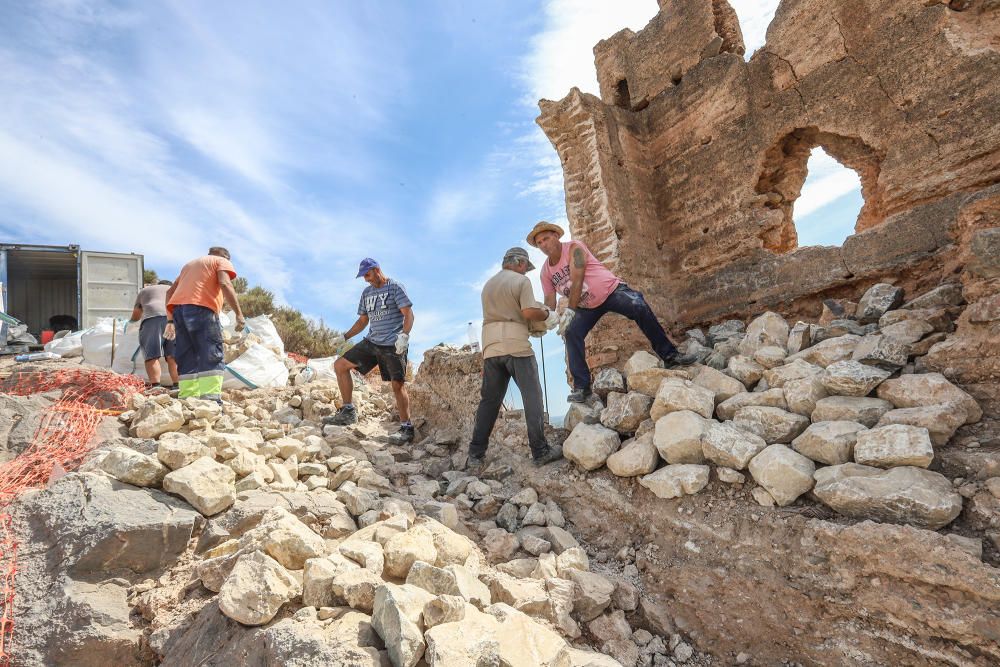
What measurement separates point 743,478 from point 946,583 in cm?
89

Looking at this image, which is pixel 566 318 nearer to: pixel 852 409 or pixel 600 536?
pixel 600 536

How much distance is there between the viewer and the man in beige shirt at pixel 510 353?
371 cm

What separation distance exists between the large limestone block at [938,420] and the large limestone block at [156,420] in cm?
420

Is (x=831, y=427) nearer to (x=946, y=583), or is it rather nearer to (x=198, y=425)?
(x=946, y=583)

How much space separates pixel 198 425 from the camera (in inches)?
135

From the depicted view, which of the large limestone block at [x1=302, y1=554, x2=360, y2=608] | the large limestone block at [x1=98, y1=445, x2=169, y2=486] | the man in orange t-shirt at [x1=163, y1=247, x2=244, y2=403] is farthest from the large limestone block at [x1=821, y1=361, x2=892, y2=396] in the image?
the man in orange t-shirt at [x1=163, y1=247, x2=244, y2=403]

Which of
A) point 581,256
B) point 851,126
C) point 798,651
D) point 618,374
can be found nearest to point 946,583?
point 798,651

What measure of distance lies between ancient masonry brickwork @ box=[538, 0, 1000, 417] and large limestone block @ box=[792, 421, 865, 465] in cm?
74

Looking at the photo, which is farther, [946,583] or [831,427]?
[831,427]

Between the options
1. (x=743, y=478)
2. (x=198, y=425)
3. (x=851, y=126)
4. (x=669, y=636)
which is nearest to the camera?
(x=669, y=636)

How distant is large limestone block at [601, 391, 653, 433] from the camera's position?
338 centimetres

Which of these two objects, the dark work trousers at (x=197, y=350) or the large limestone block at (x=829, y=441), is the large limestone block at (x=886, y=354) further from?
the dark work trousers at (x=197, y=350)

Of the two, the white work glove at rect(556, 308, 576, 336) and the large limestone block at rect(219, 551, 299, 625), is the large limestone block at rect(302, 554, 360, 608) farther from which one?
the white work glove at rect(556, 308, 576, 336)

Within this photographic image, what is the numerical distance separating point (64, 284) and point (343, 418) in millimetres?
11308
